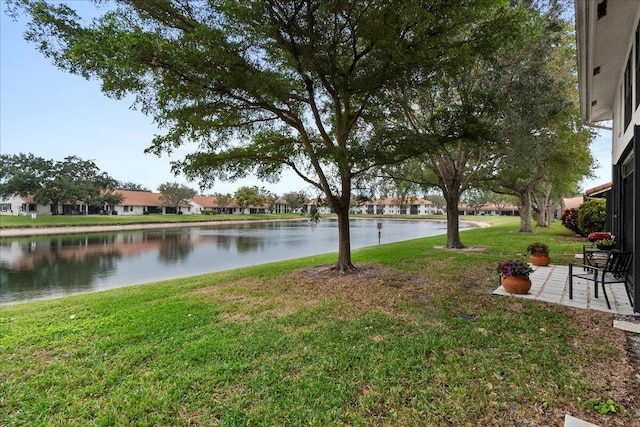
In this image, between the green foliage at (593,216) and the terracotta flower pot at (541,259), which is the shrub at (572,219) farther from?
the terracotta flower pot at (541,259)

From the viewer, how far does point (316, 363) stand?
317 centimetres

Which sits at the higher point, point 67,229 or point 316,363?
point 316,363

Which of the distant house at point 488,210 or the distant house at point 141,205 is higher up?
the distant house at point 141,205

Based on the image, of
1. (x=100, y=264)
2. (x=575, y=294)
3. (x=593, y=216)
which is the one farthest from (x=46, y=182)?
(x=593, y=216)

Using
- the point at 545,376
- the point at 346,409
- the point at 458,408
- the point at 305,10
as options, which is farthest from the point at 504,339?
the point at 305,10

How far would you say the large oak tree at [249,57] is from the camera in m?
4.71

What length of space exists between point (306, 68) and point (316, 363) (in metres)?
5.61

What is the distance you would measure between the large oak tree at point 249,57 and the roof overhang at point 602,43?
155 cm

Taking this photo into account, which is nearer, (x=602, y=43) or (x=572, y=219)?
(x=602, y=43)

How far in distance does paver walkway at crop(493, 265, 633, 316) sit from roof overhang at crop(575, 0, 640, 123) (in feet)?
14.0

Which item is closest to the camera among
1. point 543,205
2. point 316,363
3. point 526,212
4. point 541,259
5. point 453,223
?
point 316,363

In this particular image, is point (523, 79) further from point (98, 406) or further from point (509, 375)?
point (98, 406)

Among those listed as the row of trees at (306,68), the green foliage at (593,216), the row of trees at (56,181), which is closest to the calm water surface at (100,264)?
the row of trees at (306,68)

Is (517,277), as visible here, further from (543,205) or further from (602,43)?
(543,205)
